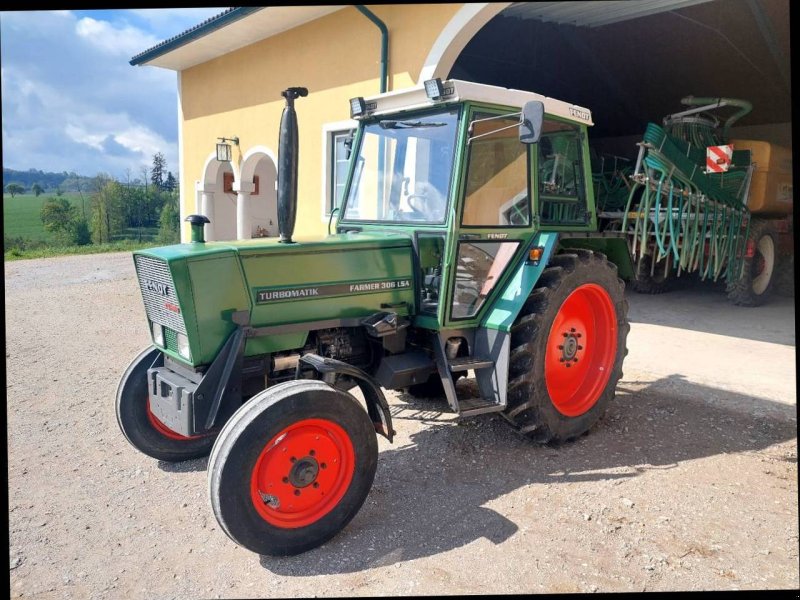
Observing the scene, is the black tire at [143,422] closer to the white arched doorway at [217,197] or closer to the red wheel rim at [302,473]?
the red wheel rim at [302,473]

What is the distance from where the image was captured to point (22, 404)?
4863mm

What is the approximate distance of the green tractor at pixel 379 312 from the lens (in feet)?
9.48

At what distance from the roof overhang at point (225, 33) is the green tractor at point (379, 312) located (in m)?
5.31

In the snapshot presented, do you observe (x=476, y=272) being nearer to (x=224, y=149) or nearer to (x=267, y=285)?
(x=267, y=285)

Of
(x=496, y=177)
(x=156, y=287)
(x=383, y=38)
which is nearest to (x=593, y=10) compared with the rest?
(x=383, y=38)

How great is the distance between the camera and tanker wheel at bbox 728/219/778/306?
949 centimetres

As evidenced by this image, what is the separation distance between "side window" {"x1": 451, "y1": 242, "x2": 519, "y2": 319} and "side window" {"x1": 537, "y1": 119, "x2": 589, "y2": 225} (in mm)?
394

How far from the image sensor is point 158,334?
3430 millimetres

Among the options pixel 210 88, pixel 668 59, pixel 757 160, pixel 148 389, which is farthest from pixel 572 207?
pixel 210 88

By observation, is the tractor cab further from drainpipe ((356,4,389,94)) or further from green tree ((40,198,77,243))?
green tree ((40,198,77,243))

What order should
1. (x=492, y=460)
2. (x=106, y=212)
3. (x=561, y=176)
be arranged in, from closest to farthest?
(x=492, y=460), (x=561, y=176), (x=106, y=212)

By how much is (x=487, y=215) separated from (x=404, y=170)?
58cm

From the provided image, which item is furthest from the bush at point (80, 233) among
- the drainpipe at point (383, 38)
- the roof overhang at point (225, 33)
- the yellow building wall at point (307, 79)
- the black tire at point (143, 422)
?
the black tire at point (143, 422)

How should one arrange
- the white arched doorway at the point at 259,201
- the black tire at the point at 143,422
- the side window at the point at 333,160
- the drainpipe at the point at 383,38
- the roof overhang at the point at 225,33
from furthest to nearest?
the white arched doorway at the point at 259,201 < the roof overhang at the point at 225,33 < the side window at the point at 333,160 < the drainpipe at the point at 383,38 < the black tire at the point at 143,422
